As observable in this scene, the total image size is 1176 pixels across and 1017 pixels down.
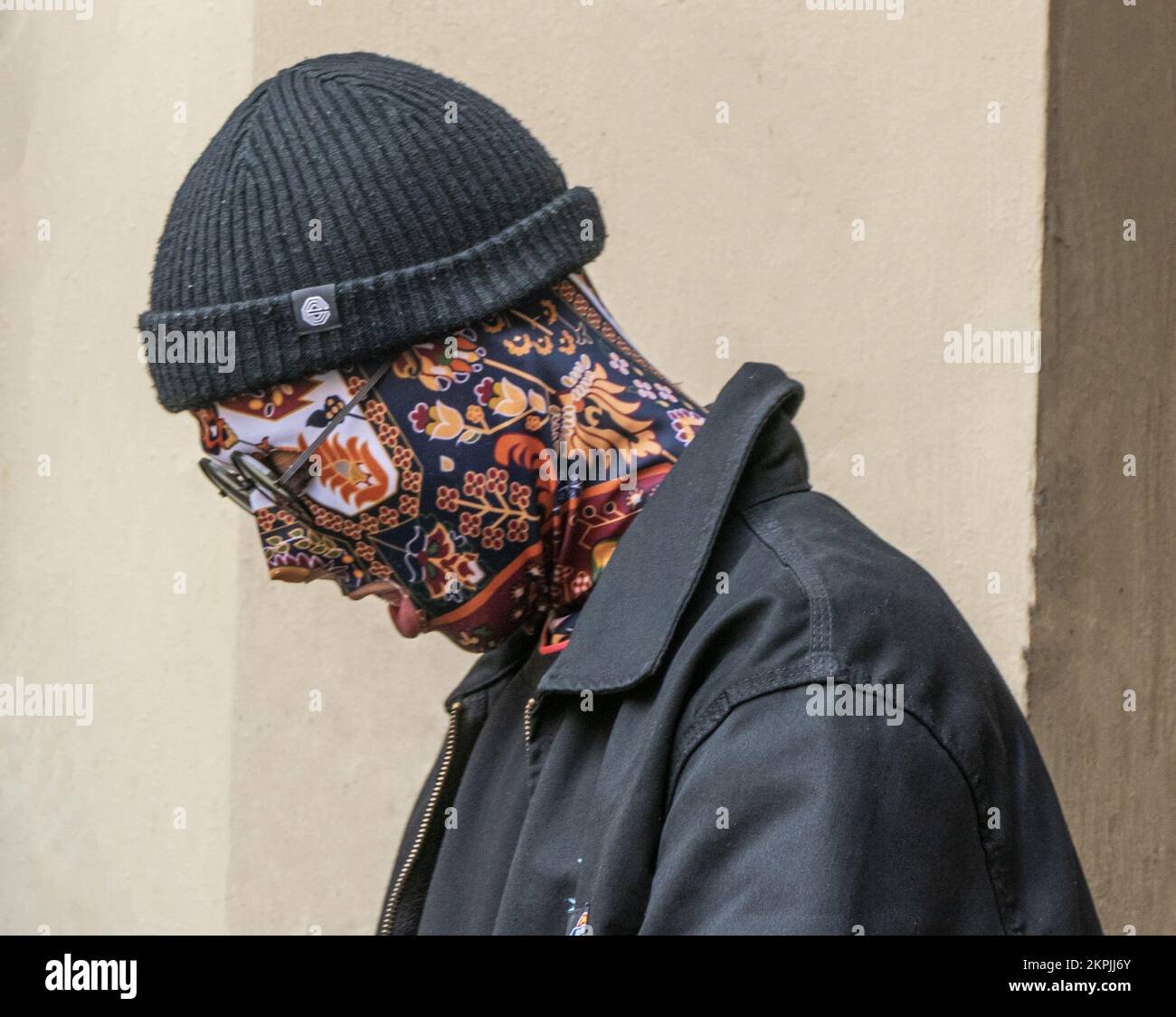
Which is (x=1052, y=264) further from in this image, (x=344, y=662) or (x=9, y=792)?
(x=9, y=792)

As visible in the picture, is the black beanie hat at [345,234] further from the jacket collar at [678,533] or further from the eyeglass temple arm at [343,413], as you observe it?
the jacket collar at [678,533]

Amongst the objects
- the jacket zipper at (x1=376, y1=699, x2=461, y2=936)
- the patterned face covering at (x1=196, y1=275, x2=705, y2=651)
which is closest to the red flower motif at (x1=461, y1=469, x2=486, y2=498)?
the patterned face covering at (x1=196, y1=275, x2=705, y2=651)

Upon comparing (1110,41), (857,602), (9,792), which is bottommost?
(9,792)

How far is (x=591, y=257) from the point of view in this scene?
65.4 inches

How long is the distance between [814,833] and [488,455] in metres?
0.53

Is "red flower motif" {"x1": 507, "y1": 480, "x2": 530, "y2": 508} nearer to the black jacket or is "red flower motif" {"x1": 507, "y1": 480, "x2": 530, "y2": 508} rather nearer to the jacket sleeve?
the black jacket

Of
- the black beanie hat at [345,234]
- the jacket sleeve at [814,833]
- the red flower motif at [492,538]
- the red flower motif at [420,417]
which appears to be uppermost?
the black beanie hat at [345,234]

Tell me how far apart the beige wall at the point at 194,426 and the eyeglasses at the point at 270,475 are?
45.8 inches

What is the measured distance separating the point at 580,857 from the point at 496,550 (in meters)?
0.33

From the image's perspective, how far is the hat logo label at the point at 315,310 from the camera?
1.52 meters

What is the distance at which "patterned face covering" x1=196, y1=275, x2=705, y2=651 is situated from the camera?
1.48 m

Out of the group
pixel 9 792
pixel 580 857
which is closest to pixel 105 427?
pixel 9 792

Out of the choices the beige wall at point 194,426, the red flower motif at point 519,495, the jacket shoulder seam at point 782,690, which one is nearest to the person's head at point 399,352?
the red flower motif at point 519,495
